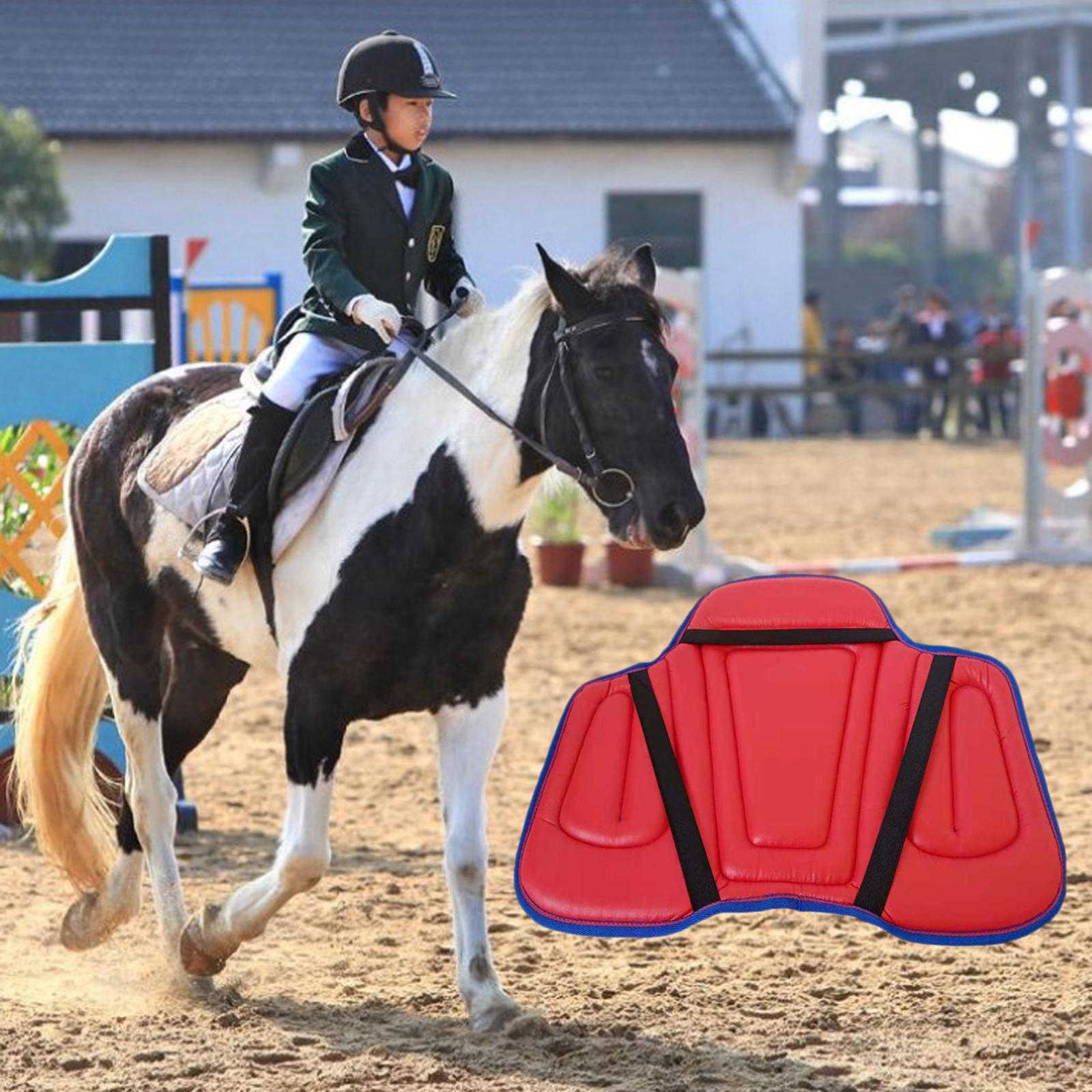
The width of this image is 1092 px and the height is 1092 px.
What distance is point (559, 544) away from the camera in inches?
519

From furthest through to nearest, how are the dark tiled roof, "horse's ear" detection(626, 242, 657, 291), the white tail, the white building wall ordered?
the dark tiled roof → the white building wall → the white tail → "horse's ear" detection(626, 242, 657, 291)

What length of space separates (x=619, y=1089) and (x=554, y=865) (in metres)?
0.72

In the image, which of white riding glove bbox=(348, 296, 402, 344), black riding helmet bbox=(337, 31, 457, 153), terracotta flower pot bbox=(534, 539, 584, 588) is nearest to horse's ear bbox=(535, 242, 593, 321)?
white riding glove bbox=(348, 296, 402, 344)

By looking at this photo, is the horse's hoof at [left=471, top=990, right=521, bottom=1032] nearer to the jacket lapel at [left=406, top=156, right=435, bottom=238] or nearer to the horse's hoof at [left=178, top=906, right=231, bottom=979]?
the horse's hoof at [left=178, top=906, right=231, bottom=979]

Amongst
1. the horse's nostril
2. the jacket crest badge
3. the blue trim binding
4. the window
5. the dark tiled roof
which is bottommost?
A: the blue trim binding

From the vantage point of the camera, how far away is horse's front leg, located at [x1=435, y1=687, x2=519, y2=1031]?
15.9 feet

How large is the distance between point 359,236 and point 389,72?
1.25ft

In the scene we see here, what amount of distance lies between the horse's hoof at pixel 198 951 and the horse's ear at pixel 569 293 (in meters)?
1.69

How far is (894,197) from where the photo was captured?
62.8 m

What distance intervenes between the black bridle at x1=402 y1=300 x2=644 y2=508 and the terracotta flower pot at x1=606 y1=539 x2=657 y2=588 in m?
8.48

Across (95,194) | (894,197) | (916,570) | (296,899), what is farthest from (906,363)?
(894,197)

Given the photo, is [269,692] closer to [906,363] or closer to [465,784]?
[465,784]

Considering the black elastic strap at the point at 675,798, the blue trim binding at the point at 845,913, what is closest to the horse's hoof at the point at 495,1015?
the blue trim binding at the point at 845,913

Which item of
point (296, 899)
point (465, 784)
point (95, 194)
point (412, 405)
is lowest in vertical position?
point (296, 899)
